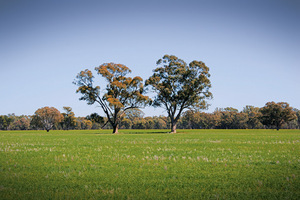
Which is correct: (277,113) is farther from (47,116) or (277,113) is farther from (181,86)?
(47,116)

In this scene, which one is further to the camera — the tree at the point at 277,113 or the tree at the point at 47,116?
the tree at the point at 47,116

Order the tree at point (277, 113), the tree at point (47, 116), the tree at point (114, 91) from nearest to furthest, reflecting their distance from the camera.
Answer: the tree at point (114, 91) < the tree at point (277, 113) < the tree at point (47, 116)

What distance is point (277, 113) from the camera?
117 meters

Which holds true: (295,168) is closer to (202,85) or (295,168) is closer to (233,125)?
(202,85)

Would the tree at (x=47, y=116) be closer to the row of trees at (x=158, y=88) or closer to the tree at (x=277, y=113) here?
the row of trees at (x=158, y=88)

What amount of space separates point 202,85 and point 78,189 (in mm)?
59123

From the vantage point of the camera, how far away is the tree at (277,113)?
114 m

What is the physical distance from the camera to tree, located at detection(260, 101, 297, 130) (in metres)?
114

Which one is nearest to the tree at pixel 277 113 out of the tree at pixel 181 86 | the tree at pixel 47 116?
the tree at pixel 181 86

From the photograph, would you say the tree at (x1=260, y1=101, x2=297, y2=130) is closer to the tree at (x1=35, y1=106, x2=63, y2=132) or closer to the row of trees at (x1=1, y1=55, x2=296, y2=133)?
the row of trees at (x1=1, y1=55, x2=296, y2=133)

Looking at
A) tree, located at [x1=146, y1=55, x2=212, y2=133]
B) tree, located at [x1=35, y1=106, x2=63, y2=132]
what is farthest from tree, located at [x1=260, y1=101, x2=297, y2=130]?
tree, located at [x1=35, y1=106, x2=63, y2=132]

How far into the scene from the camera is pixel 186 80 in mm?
63125

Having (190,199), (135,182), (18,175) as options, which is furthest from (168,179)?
(18,175)

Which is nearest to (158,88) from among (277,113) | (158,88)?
(158,88)
